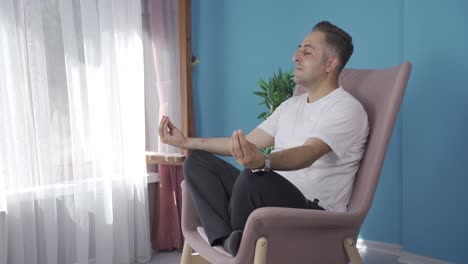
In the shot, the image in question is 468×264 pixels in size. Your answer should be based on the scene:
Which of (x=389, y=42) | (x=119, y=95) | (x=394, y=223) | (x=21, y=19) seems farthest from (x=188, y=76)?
(x=394, y=223)

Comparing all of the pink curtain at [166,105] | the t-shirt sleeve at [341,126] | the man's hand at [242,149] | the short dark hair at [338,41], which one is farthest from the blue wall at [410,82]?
the man's hand at [242,149]

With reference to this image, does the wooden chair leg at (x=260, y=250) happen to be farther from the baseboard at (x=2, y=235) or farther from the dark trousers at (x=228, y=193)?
the baseboard at (x=2, y=235)

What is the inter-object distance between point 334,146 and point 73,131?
1.35 m

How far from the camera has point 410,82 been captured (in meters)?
2.33

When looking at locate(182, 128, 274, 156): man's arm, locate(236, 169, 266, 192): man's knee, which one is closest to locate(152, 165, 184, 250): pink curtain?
locate(182, 128, 274, 156): man's arm

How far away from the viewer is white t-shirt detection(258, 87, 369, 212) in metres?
1.56

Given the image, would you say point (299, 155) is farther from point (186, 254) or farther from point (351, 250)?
point (186, 254)

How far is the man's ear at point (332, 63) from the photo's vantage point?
1.75 meters

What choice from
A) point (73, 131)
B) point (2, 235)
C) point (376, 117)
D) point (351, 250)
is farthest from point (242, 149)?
point (73, 131)

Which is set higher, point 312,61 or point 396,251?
point 312,61

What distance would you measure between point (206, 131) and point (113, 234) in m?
0.99

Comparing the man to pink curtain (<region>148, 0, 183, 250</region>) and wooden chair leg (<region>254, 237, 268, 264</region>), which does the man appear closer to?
wooden chair leg (<region>254, 237, 268, 264</region>)

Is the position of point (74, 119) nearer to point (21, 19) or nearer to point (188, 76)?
point (21, 19)

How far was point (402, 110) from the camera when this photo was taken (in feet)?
7.84
